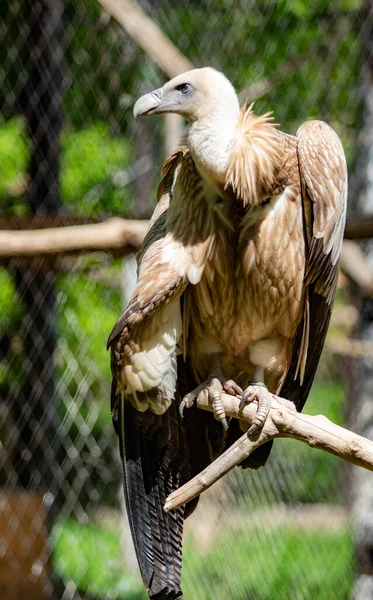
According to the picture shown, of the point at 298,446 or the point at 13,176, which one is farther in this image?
the point at 298,446

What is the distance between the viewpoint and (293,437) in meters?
2.04

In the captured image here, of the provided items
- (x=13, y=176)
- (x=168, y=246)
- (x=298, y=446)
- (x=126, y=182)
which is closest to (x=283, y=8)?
(x=126, y=182)

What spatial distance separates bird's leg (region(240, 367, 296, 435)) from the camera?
2.13 meters

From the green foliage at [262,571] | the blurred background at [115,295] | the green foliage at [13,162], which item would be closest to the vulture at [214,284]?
the blurred background at [115,295]

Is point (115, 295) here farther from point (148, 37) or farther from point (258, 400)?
point (258, 400)

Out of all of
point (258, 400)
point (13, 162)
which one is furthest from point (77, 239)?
point (258, 400)

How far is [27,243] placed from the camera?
3480 mm

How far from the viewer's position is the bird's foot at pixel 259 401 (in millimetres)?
2131

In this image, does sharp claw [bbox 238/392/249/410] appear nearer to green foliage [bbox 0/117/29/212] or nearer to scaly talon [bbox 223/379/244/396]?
scaly talon [bbox 223/379/244/396]

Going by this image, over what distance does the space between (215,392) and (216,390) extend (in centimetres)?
1

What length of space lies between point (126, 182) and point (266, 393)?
2440 millimetres

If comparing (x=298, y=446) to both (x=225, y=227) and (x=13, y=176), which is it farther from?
(x=225, y=227)

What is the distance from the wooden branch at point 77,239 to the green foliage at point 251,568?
1.50 m

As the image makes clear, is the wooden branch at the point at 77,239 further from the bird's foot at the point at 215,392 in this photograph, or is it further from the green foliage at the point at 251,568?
the green foliage at the point at 251,568
